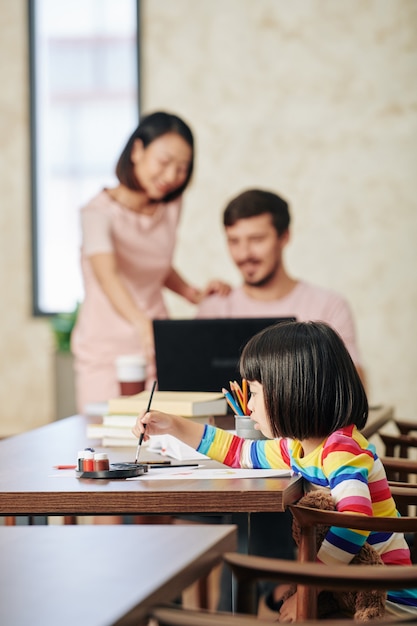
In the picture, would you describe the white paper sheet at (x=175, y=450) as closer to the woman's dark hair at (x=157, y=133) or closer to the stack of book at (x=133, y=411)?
the stack of book at (x=133, y=411)

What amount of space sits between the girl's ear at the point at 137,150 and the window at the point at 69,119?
25 centimetres

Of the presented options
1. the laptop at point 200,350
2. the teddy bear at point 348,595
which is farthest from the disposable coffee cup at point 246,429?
the laptop at point 200,350

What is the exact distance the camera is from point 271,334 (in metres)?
1.88

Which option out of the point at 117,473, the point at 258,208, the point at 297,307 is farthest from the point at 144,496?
the point at 258,208

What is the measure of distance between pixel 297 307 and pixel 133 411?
9.76ft

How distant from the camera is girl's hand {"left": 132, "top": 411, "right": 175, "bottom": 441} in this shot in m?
1.89

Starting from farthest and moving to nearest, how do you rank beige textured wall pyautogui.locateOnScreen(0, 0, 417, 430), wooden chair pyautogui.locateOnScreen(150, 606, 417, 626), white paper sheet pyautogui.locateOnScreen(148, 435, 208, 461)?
beige textured wall pyautogui.locateOnScreen(0, 0, 417, 430) → white paper sheet pyautogui.locateOnScreen(148, 435, 208, 461) → wooden chair pyautogui.locateOnScreen(150, 606, 417, 626)

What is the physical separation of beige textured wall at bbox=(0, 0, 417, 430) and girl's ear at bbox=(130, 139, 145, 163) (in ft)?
0.85

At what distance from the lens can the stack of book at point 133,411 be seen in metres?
2.37

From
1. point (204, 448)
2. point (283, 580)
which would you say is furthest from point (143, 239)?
point (283, 580)

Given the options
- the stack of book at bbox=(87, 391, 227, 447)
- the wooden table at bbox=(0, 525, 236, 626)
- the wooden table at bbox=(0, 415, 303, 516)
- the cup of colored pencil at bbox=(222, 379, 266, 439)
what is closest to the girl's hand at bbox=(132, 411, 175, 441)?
the wooden table at bbox=(0, 415, 303, 516)

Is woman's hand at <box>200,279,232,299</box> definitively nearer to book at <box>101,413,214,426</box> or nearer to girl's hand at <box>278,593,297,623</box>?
book at <box>101,413,214,426</box>

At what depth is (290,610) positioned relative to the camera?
1.67 m

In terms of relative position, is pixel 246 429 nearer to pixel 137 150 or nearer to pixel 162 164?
pixel 162 164
